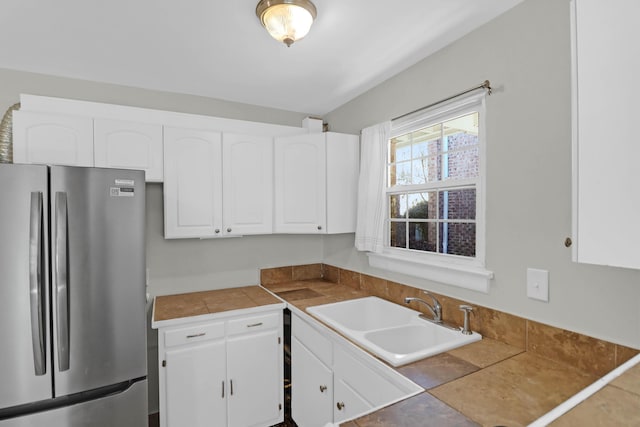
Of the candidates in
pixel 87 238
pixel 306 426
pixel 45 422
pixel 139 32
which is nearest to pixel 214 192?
pixel 87 238

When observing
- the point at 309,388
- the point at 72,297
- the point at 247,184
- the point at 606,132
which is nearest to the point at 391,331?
the point at 309,388

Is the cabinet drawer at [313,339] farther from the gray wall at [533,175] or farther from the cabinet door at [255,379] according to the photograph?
the gray wall at [533,175]

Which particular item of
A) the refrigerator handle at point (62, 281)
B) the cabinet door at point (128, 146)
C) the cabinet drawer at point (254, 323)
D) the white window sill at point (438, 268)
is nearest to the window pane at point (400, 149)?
the white window sill at point (438, 268)

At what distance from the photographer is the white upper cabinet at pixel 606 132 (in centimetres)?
84

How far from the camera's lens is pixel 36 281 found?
147cm

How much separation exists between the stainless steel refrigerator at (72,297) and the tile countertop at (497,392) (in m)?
1.38

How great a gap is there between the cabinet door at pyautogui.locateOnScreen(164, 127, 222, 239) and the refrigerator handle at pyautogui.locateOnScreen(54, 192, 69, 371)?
688 millimetres

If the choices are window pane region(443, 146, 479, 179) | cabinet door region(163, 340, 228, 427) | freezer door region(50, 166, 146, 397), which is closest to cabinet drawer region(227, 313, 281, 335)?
cabinet door region(163, 340, 228, 427)

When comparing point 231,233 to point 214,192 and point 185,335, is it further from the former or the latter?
point 185,335

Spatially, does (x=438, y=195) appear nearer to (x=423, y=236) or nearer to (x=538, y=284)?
(x=423, y=236)

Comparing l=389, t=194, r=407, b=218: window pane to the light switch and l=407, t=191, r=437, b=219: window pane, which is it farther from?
the light switch

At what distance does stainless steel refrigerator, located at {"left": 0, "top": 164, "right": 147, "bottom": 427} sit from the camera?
4.78 feet

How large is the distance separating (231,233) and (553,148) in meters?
2.01

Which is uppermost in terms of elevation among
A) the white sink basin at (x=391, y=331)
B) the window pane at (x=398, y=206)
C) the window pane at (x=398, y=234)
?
the window pane at (x=398, y=206)
